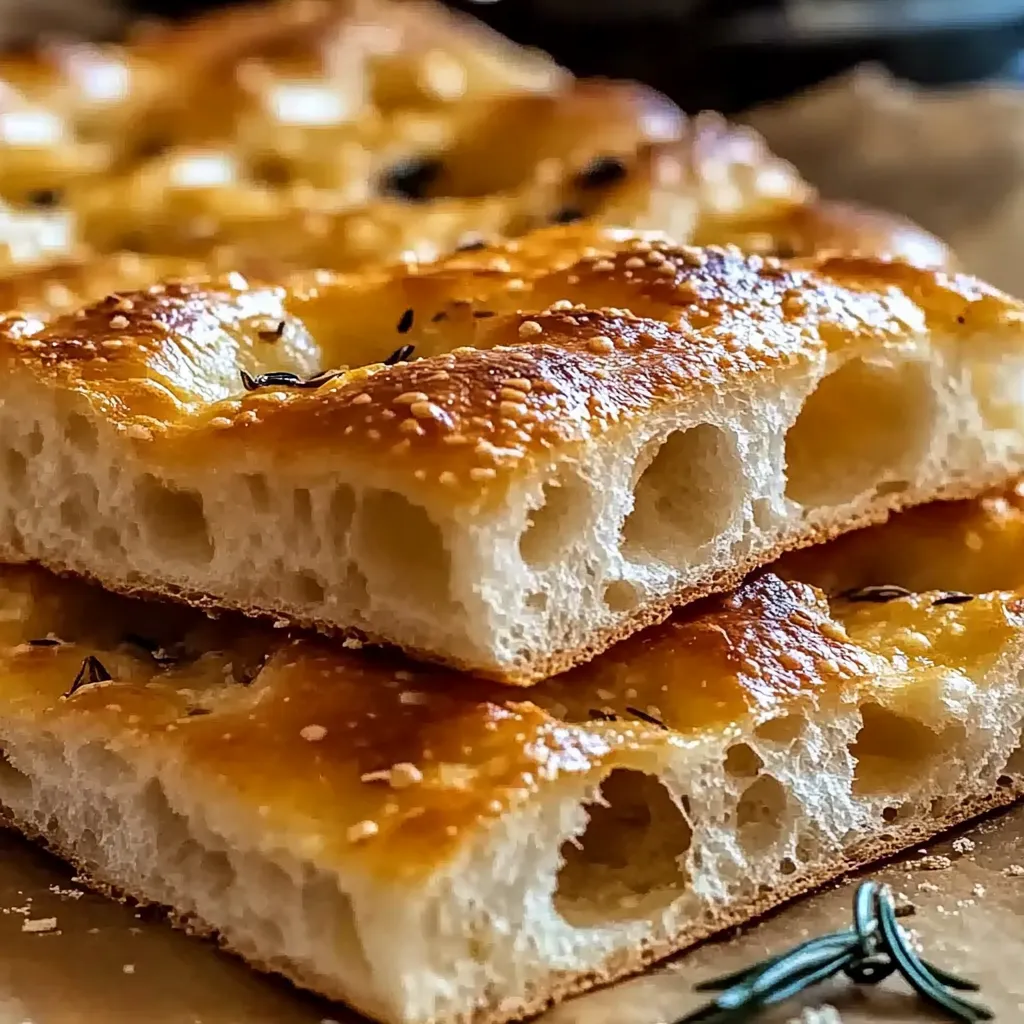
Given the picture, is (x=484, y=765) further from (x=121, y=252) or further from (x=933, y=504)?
(x=121, y=252)

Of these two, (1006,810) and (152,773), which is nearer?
(152,773)

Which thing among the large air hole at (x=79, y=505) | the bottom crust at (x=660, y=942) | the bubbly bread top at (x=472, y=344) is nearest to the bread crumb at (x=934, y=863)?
the bottom crust at (x=660, y=942)

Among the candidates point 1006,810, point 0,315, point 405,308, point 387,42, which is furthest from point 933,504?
point 387,42

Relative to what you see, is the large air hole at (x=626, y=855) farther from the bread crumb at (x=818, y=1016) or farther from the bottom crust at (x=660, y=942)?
the bread crumb at (x=818, y=1016)

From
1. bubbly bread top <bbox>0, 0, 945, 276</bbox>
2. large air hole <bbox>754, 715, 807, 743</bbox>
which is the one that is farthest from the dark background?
large air hole <bbox>754, 715, 807, 743</bbox>

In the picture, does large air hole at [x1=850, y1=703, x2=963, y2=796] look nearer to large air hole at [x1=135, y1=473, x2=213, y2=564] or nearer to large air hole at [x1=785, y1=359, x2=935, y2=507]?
large air hole at [x1=785, y1=359, x2=935, y2=507]

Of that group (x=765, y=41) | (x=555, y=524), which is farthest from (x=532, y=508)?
(x=765, y=41)

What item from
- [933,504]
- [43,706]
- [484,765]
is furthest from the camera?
[933,504]
